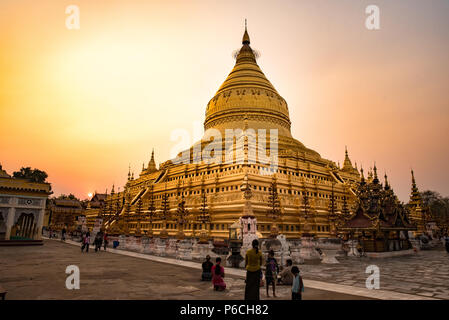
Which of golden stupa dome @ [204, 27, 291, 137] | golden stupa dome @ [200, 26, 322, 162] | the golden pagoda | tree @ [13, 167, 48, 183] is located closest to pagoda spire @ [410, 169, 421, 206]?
the golden pagoda

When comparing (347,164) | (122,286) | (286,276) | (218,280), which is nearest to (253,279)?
(218,280)

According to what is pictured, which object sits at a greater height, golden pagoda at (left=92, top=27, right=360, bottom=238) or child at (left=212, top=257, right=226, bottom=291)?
golden pagoda at (left=92, top=27, right=360, bottom=238)

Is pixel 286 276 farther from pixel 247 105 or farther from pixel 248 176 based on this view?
pixel 247 105

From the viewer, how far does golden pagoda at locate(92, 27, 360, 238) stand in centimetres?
2770

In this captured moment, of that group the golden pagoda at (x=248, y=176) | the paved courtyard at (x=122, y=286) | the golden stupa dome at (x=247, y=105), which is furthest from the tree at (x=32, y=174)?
the paved courtyard at (x=122, y=286)

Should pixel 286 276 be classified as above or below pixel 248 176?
below

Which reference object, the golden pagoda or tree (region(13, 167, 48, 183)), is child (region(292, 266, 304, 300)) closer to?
the golden pagoda

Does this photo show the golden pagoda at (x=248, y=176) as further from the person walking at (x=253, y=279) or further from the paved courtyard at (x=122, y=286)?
the person walking at (x=253, y=279)

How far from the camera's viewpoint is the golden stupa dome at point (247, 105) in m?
43.8

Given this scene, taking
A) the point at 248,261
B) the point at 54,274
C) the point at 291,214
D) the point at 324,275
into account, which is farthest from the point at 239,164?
the point at 248,261

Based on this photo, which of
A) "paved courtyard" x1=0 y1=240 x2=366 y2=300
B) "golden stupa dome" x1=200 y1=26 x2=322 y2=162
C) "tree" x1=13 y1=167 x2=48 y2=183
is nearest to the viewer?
"paved courtyard" x1=0 y1=240 x2=366 y2=300

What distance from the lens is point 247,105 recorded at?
44.5 m

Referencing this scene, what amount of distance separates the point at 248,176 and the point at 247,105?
19769mm

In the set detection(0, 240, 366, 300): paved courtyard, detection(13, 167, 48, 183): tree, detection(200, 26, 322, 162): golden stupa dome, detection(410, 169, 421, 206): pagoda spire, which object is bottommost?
detection(0, 240, 366, 300): paved courtyard
